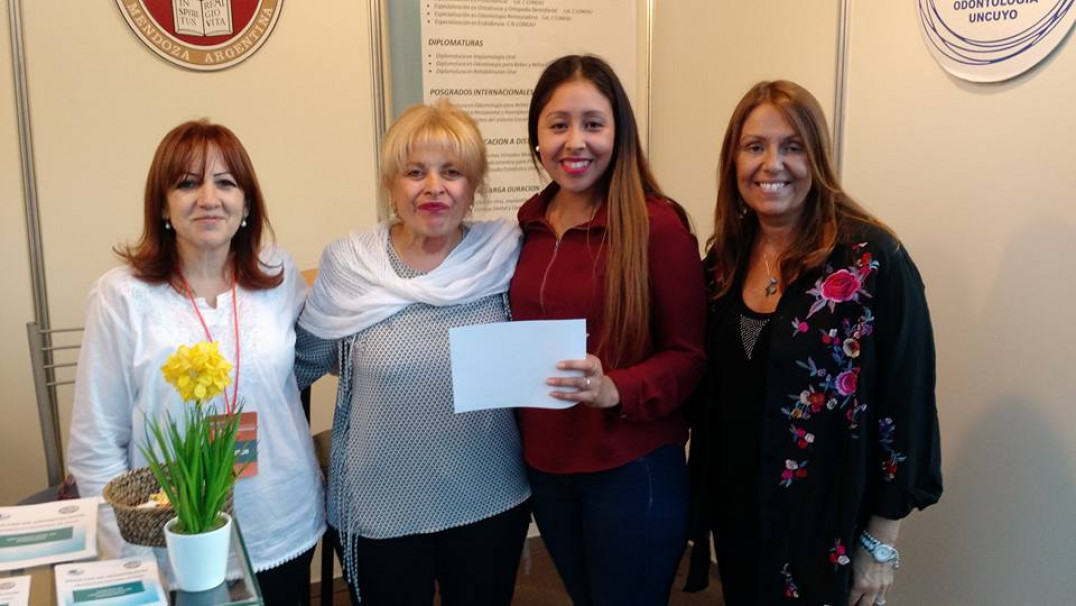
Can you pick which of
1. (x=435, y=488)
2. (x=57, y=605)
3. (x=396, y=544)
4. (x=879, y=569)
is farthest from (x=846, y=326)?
(x=57, y=605)

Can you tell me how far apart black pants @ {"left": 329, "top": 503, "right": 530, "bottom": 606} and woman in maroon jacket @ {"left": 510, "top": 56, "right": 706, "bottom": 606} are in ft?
0.56

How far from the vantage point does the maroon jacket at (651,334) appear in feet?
5.51

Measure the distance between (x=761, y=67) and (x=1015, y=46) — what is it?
1.03m

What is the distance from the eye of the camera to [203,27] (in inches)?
105

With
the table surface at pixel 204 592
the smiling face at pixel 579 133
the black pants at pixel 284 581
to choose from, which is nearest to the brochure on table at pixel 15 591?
the table surface at pixel 204 592

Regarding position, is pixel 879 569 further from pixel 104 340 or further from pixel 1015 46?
pixel 104 340

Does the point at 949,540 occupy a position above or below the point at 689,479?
below

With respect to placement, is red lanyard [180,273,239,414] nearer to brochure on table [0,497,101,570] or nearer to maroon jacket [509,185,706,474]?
brochure on table [0,497,101,570]

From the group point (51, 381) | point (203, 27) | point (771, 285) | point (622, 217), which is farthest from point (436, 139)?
point (51, 381)

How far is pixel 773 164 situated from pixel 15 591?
1.47m

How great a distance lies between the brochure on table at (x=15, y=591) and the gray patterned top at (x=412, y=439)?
723 millimetres

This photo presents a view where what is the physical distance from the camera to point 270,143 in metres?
2.83

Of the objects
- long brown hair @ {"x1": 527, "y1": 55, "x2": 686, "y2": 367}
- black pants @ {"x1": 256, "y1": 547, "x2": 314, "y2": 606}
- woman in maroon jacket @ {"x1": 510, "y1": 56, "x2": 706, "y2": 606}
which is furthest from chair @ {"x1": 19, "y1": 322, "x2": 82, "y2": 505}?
long brown hair @ {"x1": 527, "y1": 55, "x2": 686, "y2": 367}

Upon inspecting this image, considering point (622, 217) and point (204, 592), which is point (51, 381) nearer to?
point (204, 592)
